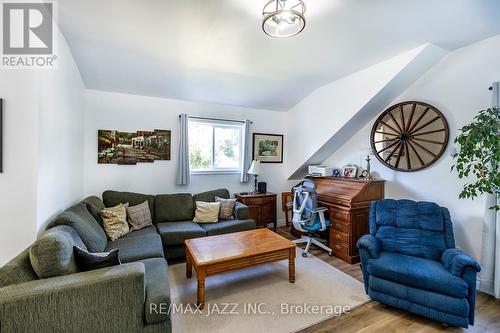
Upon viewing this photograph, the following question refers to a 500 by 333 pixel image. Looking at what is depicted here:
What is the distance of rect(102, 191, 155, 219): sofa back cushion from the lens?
11.0ft

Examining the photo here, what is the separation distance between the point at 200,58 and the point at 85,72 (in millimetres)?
1636

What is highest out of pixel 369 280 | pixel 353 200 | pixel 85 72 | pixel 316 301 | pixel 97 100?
pixel 85 72

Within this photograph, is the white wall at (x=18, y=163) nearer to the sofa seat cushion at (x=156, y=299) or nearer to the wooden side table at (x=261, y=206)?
the sofa seat cushion at (x=156, y=299)

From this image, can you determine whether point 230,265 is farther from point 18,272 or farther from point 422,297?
point 422,297

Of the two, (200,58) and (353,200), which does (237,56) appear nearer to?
(200,58)

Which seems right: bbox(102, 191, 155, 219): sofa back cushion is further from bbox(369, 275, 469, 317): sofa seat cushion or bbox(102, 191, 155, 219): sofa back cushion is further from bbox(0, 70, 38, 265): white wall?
bbox(369, 275, 469, 317): sofa seat cushion

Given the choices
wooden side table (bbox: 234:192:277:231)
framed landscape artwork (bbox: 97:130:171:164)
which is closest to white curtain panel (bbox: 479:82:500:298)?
wooden side table (bbox: 234:192:277:231)

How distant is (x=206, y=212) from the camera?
3.53m

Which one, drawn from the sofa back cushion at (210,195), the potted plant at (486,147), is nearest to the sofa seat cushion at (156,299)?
the sofa back cushion at (210,195)

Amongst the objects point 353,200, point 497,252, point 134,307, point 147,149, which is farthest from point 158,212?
point 497,252

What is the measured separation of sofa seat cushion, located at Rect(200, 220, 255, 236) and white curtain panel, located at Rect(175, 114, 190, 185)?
1.01m

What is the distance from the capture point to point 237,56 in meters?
2.75

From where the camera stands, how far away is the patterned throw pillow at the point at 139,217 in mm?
3150

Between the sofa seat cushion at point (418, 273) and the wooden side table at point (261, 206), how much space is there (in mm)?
2293
